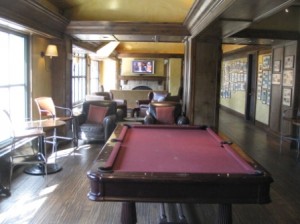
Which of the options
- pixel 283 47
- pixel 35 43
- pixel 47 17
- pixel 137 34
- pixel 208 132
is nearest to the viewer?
pixel 208 132

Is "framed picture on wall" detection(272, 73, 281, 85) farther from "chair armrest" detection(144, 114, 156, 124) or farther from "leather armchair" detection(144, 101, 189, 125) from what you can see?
"chair armrest" detection(144, 114, 156, 124)

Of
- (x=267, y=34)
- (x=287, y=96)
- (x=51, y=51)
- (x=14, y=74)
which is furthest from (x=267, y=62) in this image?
(x=14, y=74)

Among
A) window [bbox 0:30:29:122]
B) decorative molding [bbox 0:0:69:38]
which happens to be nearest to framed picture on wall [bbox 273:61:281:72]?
decorative molding [bbox 0:0:69:38]

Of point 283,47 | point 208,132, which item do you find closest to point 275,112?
point 283,47

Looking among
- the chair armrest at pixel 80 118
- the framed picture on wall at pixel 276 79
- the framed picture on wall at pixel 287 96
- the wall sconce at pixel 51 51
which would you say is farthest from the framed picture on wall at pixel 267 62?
the wall sconce at pixel 51 51

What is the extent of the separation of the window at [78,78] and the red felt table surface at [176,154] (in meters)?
5.88

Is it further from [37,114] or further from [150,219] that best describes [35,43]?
[150,219]

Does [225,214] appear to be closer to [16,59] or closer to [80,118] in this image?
[16,59]

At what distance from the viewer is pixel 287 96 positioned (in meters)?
6.99

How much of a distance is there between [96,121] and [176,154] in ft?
14.1

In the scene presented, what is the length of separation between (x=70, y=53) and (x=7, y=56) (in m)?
1.84

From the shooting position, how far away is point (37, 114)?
19.4 ft

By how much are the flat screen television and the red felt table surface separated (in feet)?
36.8

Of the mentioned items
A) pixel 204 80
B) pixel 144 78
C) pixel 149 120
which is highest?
pixel 144 78
